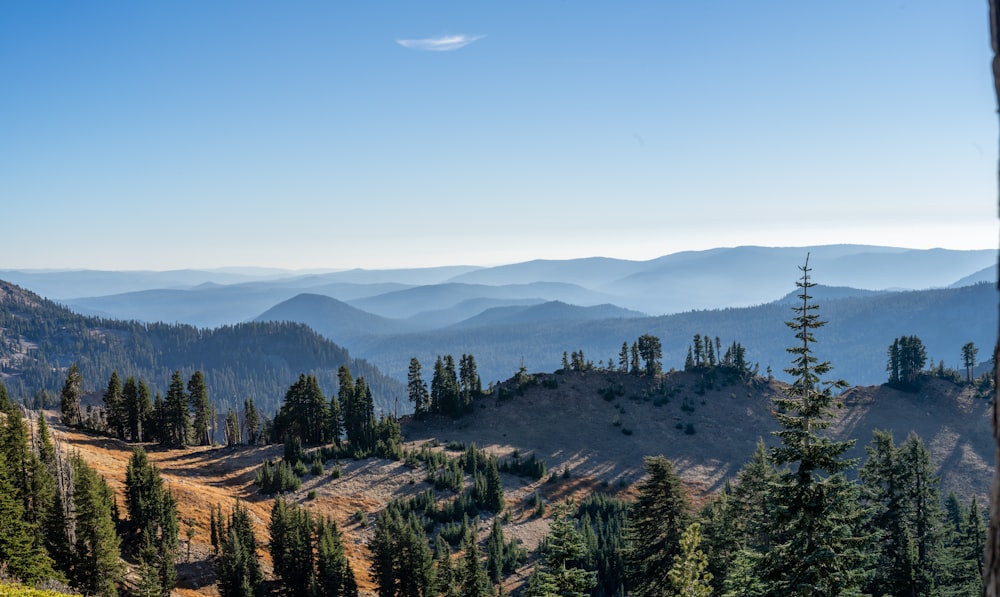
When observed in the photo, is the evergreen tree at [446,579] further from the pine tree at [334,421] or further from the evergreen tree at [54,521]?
the pine tree at [334,421]

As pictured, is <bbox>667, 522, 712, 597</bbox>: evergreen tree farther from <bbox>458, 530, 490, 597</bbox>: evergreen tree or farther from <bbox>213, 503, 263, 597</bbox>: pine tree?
<bbox>213, 503, 263, 597</bbox>: pine tree

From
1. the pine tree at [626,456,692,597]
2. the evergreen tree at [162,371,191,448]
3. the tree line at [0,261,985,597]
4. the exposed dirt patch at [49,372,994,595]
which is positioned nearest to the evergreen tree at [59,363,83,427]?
the exposed dirt patch at [49,372,994,595]

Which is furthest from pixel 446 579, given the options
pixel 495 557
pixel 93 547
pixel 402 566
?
pixel 93 547

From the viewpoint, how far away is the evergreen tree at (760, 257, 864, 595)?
18188mm

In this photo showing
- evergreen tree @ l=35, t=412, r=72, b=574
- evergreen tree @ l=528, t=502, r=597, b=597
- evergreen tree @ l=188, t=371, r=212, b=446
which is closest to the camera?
evergreen tree @ l=528, t=502, r=597, b=597

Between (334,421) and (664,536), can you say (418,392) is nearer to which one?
(334,421)

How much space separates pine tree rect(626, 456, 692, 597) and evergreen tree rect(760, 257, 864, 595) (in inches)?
511

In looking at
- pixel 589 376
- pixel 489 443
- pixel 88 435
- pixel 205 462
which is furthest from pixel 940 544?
pixel 88 435

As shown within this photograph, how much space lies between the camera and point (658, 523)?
32500mm

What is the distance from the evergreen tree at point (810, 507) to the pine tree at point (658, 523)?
13.0m

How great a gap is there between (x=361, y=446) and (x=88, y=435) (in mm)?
46232

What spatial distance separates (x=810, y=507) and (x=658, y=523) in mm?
15448

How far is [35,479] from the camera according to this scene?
168ft

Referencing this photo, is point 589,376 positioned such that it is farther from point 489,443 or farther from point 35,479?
point 35,479
